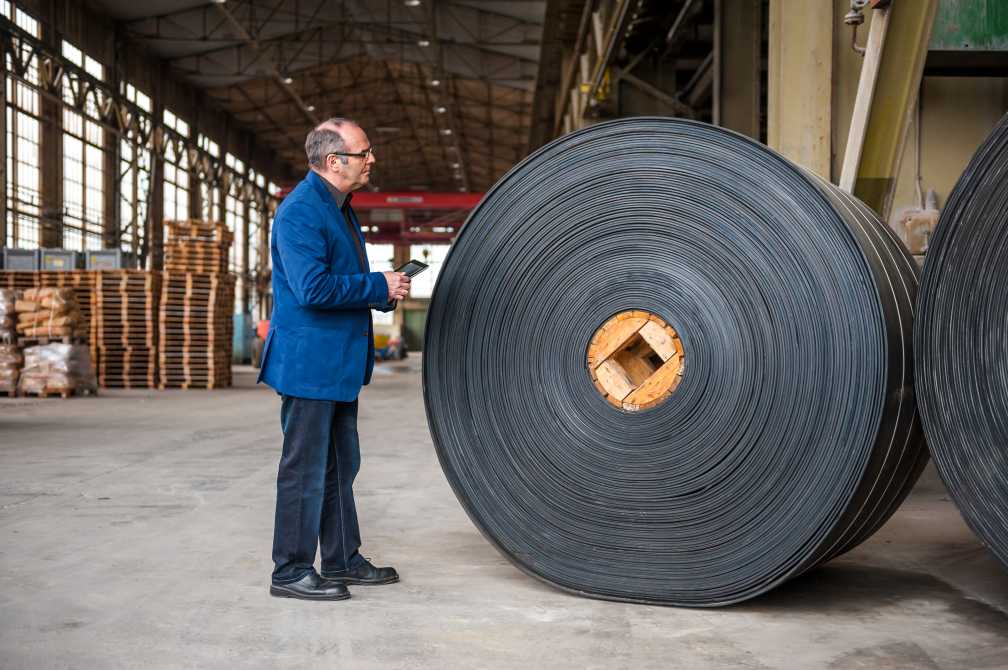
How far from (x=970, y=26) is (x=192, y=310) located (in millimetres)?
12407

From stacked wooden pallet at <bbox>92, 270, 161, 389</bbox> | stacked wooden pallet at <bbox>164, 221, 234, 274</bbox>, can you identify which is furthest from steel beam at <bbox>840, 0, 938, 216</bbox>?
stacked wooden pallet at <bbox>164, 221, 234, 274</bbox>

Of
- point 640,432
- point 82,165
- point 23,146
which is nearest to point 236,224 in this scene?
point 82,165

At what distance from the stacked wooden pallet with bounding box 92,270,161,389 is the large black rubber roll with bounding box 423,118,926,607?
42.2 feet

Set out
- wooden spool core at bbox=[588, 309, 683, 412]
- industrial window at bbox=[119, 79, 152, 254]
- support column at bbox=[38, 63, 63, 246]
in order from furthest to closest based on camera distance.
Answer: industrial window at bbox=[119, 79, 152, 254] → support column at bbox=[38, 63, 63, 246] → wooden spool core at bbox=[588, 309, 683, 412]

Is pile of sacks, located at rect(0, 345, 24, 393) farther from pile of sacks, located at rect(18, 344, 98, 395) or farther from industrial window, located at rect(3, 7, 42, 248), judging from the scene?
industrial window, located at rect(3, 7, 42, 248)

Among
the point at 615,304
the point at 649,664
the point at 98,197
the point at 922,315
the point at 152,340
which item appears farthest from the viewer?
the point at 98,197

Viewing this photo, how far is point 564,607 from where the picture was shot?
10.4ft

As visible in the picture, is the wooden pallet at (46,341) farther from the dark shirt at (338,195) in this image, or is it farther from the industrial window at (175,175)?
the industrial window at (175,175)

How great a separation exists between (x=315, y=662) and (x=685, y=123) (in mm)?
1829

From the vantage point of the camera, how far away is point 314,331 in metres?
3.25

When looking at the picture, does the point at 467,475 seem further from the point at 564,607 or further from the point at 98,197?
the point at 98,197

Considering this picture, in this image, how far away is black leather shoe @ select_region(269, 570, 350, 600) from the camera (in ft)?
10.6

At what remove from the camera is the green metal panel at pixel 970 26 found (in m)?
5.27

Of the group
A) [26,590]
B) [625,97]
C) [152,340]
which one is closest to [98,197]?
[152,340]
